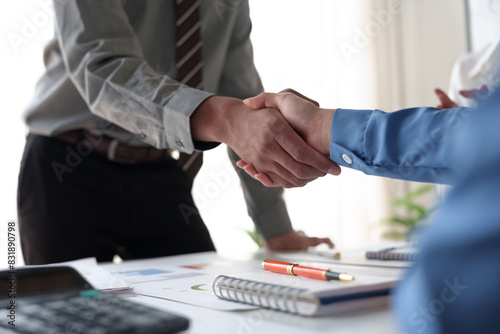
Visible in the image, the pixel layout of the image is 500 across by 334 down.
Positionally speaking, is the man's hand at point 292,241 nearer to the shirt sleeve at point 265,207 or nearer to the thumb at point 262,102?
the shirt sleeve at point 265,207

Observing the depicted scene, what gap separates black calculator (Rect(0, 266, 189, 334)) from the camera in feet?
1.46

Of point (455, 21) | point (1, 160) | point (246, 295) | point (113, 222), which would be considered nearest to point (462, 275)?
point (246, 295)

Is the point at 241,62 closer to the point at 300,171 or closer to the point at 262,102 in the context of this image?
the point at 262,102

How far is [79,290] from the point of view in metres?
0.59

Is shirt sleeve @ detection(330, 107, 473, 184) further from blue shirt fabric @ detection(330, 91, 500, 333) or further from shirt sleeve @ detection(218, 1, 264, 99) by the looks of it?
shirt sleeve @ detection(218, 1, 264, 99)

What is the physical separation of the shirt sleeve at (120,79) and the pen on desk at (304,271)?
42 centimetres

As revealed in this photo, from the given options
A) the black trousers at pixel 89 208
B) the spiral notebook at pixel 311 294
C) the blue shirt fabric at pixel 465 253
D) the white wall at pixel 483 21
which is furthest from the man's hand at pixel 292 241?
the white wall at pixel 483 21

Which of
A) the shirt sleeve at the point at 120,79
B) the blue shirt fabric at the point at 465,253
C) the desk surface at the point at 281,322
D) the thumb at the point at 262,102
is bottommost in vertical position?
the desk surface at the point at 281,322

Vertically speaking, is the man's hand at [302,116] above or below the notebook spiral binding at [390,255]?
above

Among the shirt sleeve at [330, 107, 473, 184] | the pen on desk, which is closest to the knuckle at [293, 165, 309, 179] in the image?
the shirt sleeve at [330, 107, 473, 184]

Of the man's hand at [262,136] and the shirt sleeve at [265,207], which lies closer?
the man's hand at [262,136]

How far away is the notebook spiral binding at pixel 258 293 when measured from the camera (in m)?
0.55

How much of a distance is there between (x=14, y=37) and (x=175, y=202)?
4.52ft

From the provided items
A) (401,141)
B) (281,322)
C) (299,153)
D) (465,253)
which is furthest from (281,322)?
(299,153)
